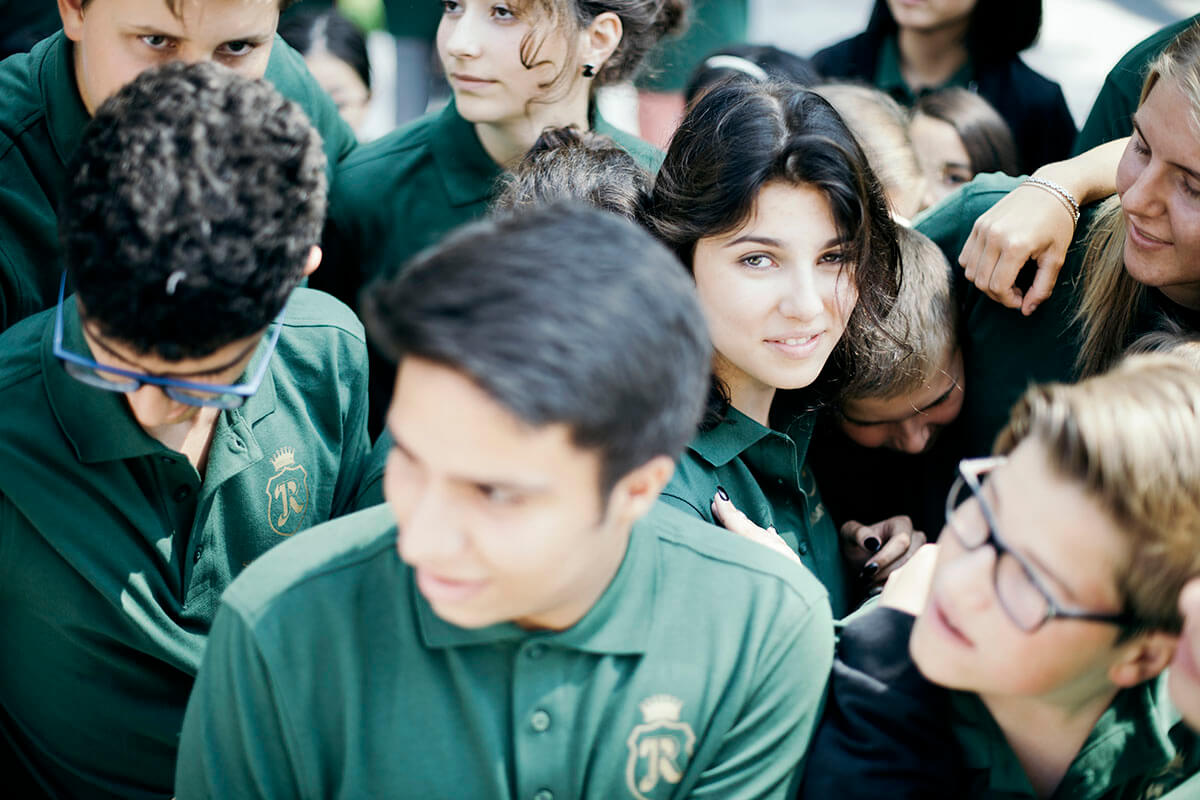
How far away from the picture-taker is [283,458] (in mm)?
2148

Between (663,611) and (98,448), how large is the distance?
924 mm

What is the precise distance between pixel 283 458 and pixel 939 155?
8.50 ft

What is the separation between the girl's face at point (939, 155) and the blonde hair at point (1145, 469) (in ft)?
7.76

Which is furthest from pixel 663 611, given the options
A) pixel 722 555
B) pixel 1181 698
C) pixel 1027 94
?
pixel 1027 94

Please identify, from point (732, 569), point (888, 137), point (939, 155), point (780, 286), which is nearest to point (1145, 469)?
point (732, 569)

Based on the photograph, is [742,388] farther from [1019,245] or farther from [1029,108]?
[1029,108]

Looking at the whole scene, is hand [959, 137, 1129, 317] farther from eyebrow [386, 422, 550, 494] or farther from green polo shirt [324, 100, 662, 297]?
eyebrow [386, 422, 550, 494]

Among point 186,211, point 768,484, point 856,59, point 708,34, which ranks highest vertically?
point 186,211

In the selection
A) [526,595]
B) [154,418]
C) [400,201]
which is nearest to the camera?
[526,595]

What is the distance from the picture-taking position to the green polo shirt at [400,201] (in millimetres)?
3045

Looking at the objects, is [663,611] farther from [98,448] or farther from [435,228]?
[435,228]

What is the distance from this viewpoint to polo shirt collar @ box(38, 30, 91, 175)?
232 cm

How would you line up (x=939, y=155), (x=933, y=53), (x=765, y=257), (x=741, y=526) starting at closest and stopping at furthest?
(x=741, y=526), (x=765, y=257), (x=939, y=155), (x=933, y=53)

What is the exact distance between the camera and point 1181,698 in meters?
1.52
